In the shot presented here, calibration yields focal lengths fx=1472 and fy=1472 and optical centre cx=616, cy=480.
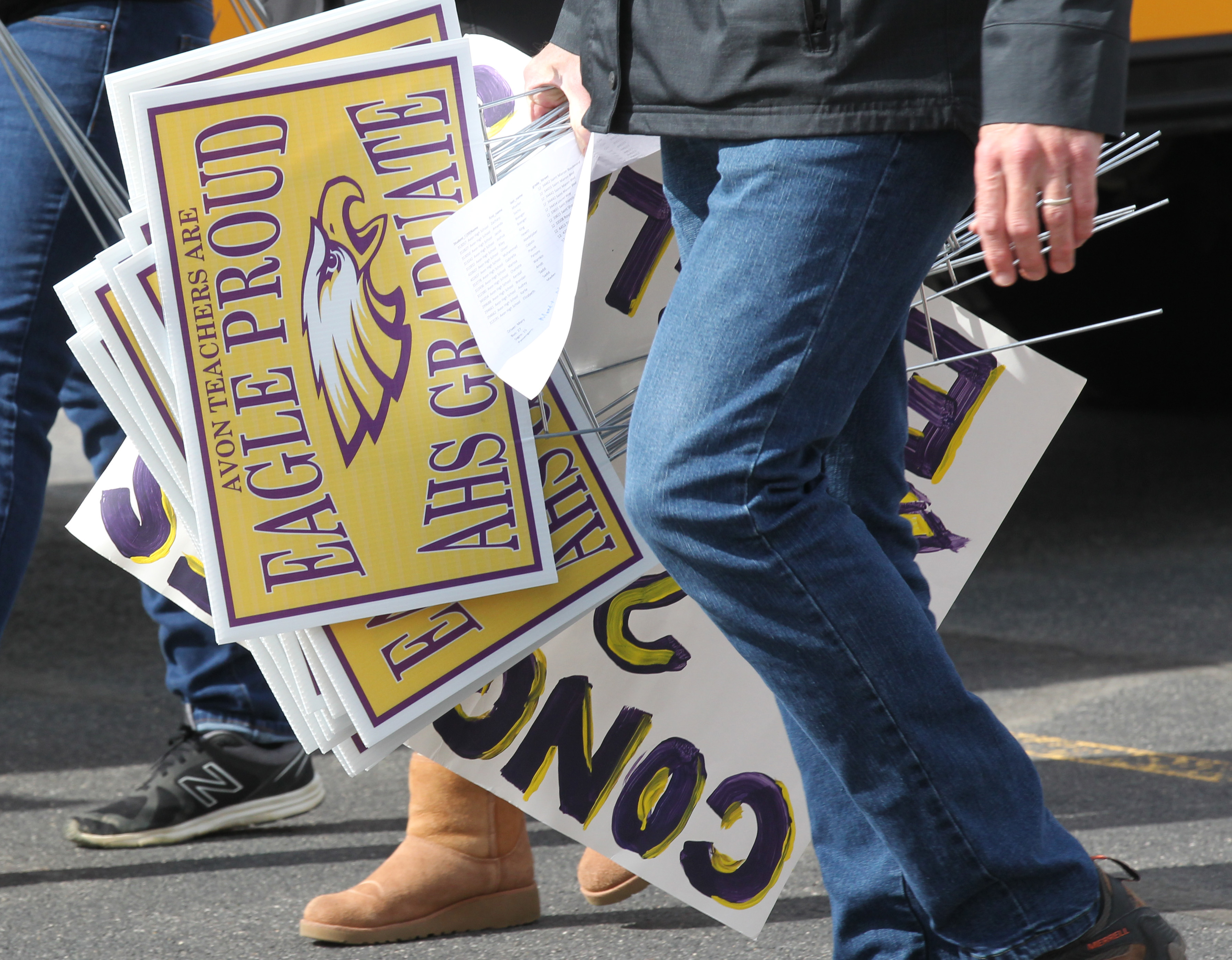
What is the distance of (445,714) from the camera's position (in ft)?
5.76

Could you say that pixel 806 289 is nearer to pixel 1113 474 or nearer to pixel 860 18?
pixel 860 18

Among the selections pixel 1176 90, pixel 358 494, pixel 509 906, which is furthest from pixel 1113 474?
pixel 358 494

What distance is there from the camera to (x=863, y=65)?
1.16 metres

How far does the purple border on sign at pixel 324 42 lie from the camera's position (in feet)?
4.91

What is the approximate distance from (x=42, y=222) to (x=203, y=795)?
86cm

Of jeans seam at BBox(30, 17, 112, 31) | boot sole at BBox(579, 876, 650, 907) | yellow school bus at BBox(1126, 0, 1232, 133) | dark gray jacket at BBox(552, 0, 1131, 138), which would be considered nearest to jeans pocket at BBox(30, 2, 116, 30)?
jeans seam at BBox(30, 17, 112, 31)

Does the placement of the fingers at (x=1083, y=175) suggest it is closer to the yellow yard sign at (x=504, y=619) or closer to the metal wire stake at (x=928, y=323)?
the metal wire stake at (x=928, y=323)

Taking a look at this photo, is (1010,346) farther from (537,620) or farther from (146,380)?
(146,380)

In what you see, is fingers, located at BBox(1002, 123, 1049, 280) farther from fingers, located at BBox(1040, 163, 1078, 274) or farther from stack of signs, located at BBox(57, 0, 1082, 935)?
stack of signs, located at BBox(57, 0, 1082, 935)

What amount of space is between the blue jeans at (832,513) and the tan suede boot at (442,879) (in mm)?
688

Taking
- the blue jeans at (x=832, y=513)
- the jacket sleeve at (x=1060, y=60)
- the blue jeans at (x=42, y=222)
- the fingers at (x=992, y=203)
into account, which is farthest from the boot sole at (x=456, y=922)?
the jacket sleeve at (x=1060, y=60)

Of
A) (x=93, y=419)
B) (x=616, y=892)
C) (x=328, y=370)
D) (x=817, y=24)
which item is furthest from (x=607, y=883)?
(x=817, y=24)

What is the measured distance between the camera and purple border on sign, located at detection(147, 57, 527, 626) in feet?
4.79

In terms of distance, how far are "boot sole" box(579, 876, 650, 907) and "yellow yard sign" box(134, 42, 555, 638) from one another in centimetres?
53
